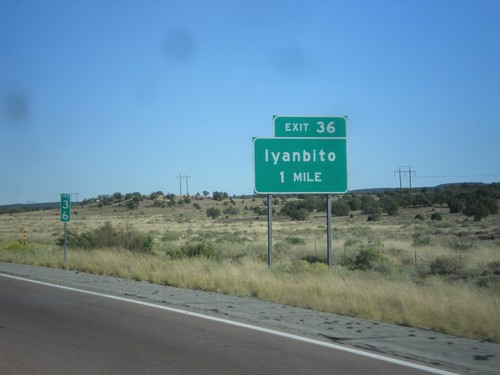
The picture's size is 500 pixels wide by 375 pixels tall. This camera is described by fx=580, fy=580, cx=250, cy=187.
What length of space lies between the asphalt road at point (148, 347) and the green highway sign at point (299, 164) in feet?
25.0

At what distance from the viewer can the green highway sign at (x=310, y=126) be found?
1931 cm

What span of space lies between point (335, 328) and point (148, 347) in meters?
3.37

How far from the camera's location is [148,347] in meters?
9.23

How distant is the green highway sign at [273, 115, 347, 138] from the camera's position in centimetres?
1931

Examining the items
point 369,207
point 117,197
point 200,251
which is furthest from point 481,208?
point 117,197

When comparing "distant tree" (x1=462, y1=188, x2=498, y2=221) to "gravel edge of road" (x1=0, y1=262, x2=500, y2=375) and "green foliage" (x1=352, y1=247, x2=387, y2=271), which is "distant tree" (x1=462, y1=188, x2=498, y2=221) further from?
"gravel edge of road" (x1=0, y1=262, x2=500, y2=375)

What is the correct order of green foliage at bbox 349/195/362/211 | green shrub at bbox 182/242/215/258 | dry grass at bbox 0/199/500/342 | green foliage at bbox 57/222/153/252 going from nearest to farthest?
dry grass at bbox 0/199/500/342
green shrub at bbox 182/242/215/258
green foliage at bbox 57/222/153/252
green foliage at bbox 349/195/362/211

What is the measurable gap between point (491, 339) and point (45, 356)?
6985 mm

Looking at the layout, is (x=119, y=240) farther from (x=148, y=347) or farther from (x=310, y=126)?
(x=148, y=347)

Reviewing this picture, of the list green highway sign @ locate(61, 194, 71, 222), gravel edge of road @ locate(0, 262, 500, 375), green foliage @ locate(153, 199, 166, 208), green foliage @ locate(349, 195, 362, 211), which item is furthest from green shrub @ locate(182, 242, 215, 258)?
green foliage @ locate(153, 199, 166, 208)

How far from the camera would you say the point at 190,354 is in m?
8.73

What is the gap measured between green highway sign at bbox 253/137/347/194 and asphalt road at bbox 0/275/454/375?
7.63m

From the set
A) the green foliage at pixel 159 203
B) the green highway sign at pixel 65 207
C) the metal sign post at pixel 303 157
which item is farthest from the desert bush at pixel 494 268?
the green foliage at pixel 159 203

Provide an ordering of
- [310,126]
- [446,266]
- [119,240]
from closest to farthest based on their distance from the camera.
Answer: [310,126] → [446,266] → [119,240]
